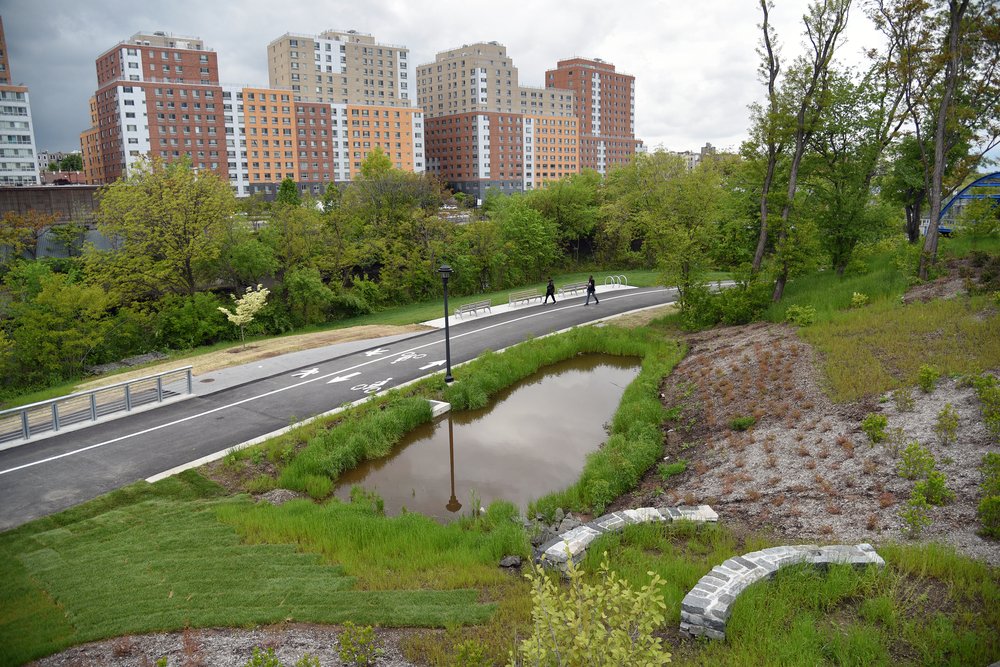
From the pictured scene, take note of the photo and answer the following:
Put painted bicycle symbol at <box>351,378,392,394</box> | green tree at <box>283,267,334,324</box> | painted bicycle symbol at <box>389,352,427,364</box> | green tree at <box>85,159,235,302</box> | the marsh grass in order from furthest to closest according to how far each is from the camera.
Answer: green tree at <box>283,267,334,324</box> < green tree at <box>85,159,235,302</box> < painted bicycle symbol at <box>389,352,427,364</box> < painted bicycle symbol at <box>351,378,392,394</box> < the marsh grass

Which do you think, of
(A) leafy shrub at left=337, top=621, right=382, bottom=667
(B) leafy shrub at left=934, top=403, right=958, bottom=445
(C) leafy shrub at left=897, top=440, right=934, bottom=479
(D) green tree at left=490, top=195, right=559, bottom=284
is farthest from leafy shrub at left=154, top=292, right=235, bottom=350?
(B) leafy shrub at left=934, top=403, right=958, bottom=445

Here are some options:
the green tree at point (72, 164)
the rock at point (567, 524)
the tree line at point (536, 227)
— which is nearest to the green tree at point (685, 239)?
the tree line at point (536, 227)

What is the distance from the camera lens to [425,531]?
33.9ft

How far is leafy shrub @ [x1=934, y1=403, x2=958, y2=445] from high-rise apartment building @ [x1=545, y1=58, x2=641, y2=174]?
126830mm

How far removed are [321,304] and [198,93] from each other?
6857 centimetres

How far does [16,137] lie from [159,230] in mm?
68436

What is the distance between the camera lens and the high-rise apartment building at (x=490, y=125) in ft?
375

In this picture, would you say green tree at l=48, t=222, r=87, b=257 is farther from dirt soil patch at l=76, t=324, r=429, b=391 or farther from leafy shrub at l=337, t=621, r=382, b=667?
leafy shrub at l=337, t=621, r=382, b=667

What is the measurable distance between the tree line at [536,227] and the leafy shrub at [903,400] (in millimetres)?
9572

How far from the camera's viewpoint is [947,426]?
34.3ft

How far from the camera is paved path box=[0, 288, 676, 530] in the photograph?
1251cm

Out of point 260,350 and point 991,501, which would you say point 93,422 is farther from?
point 991,501

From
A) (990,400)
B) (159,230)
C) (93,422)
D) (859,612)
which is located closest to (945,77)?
(990,400)

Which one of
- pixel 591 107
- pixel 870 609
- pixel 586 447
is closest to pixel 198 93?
pixel 591 107
